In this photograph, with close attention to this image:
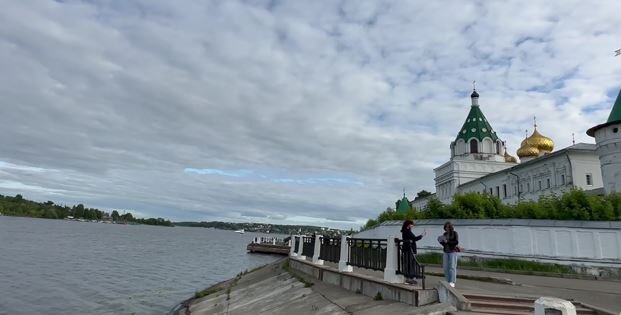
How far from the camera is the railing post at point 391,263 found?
11.2m

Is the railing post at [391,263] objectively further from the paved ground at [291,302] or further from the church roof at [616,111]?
the church roof at [616,111]

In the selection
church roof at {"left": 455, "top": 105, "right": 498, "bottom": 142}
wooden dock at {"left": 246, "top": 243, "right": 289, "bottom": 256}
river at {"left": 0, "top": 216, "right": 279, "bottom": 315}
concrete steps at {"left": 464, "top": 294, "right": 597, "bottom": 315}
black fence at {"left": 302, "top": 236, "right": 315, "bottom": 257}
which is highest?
church roof at {"left": 455, "top": 105, "right": 498, "bottom": 142}

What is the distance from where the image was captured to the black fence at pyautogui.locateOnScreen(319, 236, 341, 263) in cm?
1727

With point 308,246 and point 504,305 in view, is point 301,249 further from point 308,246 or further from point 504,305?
point 504,305

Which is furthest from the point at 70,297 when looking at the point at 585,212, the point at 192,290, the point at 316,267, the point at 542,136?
the point at 542,136

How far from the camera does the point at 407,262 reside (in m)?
10.9

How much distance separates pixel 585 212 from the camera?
1948 cm

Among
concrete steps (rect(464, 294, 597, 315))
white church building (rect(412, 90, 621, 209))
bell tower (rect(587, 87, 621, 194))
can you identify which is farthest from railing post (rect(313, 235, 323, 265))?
bell tower (rect(587, 87, 621, 194))

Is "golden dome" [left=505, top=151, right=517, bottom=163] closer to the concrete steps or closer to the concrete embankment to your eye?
the concrete embankment

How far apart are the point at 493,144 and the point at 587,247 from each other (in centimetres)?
5020

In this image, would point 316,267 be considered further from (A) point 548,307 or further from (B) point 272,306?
(A) point 548,307

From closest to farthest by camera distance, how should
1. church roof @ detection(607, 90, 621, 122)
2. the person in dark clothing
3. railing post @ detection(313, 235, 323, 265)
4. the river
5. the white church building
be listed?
the person in dark clothing → railing post @ detection(313, 235, 323, 265) → the river → church roof @ detection(607, 90, 621, 122) → the white church building

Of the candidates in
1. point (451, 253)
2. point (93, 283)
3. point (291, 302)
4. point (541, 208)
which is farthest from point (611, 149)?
point (93, 283)

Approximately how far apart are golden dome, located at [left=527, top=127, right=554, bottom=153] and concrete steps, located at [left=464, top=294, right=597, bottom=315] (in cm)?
5111
